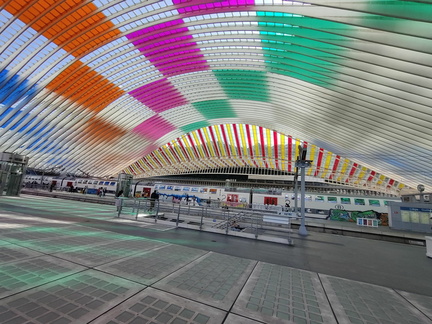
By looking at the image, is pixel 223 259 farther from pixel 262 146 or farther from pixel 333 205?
pixel 262 146

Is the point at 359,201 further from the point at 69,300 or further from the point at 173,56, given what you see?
the point at 173,56

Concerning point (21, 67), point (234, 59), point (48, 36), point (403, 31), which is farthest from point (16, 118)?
point (403, 31)

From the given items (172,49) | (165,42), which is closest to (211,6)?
(165,42)

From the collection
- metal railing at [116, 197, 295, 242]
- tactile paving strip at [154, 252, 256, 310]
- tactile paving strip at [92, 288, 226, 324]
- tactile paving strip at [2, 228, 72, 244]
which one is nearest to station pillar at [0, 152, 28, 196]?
metal railing at [116, 197, 295, 242]

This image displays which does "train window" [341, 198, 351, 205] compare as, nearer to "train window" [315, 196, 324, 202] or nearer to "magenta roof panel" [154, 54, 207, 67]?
"train window" [315, 196, 324, 202]

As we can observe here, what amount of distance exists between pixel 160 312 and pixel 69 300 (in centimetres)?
123

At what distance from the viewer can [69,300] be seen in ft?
8.77

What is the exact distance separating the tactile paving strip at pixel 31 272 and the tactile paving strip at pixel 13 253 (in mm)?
239

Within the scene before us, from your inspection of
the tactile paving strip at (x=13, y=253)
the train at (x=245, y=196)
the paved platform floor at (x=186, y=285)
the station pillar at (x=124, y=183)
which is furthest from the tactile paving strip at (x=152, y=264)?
the station pillar at (x=124, y=183)

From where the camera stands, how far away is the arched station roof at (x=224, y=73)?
13516 millimetres

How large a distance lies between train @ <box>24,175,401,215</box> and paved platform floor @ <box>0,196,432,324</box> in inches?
432

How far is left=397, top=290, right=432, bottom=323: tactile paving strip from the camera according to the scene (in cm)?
329

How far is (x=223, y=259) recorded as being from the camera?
5117 millimetres

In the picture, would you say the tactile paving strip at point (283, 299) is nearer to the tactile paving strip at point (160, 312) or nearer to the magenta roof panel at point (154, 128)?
the tactile paving strip at point (160, 312)
